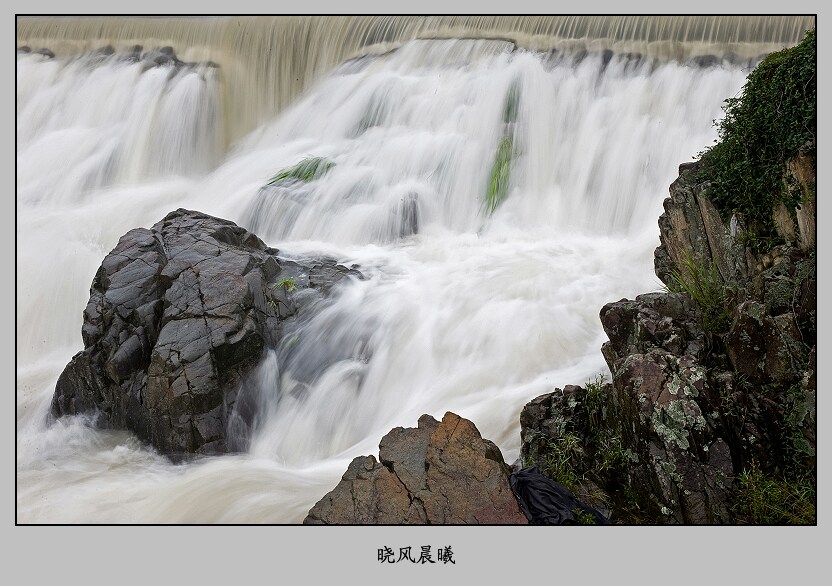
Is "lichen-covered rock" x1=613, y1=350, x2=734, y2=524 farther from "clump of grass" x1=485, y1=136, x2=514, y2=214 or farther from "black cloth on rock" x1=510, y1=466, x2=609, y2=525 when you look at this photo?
"clump of grass" x1=485, y1=136, x2=514, y2=214

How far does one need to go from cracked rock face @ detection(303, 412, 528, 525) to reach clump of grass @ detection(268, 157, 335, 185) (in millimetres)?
6614

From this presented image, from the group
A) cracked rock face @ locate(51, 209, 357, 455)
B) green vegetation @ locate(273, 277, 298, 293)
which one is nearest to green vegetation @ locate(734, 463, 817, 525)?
cracked rock face @ locate(51, 209, 357, 455)

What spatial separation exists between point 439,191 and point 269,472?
18.1 ft

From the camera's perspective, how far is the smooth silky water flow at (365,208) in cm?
676

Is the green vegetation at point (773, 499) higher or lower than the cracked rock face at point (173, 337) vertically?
lower

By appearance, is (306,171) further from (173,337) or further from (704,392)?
(704,392)

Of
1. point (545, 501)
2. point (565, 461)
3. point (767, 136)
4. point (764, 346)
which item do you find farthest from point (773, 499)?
point (767, 136)

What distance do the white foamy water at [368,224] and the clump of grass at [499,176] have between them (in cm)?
9

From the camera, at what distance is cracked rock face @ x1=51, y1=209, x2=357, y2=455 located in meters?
6.79

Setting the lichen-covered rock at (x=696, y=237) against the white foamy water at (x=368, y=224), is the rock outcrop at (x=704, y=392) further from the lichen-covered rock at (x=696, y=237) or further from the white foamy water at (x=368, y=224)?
the white foamy water at (x=368, y=224)

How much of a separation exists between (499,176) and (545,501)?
6.51 metres

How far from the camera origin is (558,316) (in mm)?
7715

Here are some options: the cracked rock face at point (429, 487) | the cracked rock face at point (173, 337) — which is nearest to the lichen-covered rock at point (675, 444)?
the cracked rock face at point (429, 487)

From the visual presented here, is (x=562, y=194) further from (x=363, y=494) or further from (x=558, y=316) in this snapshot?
(x=363, y=494)
